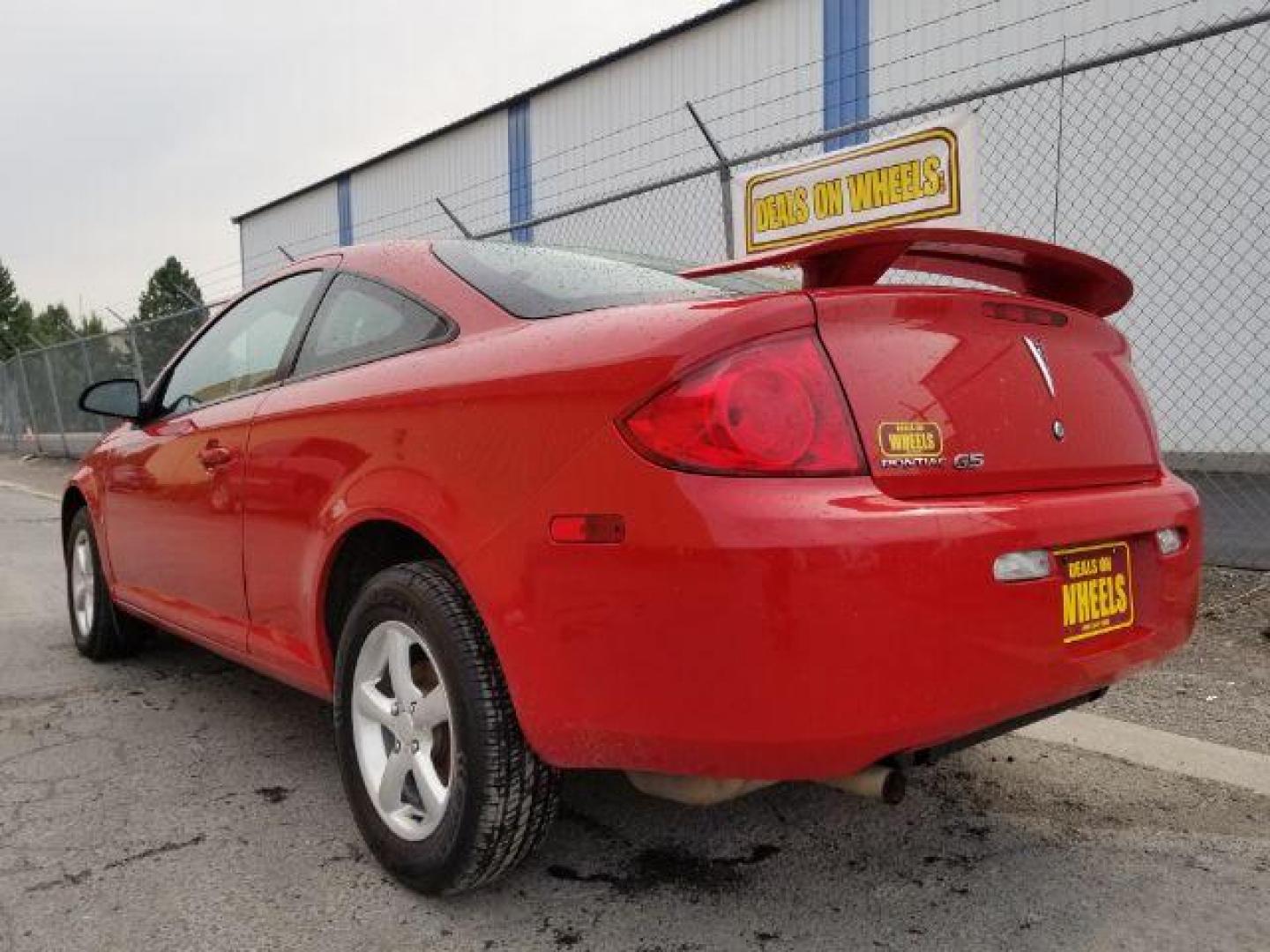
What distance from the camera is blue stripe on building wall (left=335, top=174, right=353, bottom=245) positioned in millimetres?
21484

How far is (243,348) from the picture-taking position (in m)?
3.40

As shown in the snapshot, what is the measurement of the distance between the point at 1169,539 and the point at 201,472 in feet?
8.73

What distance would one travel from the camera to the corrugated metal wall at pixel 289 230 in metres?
22.4

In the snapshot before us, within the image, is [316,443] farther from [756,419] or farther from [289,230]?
[289,230]

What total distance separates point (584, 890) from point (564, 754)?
0.50 m

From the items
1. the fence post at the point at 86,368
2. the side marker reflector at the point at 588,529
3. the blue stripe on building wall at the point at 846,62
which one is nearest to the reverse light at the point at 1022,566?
the side marker reflector at the point at 588,529

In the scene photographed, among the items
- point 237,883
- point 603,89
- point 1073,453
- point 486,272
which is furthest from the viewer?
point 603,89

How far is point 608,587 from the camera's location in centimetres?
181

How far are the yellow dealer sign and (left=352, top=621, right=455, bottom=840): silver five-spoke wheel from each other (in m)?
3.99

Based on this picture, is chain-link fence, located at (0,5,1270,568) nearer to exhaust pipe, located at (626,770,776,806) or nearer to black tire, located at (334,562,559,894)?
black tire, located at (334,562,559,894)

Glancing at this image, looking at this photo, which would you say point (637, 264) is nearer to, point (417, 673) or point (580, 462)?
point (580, 462)

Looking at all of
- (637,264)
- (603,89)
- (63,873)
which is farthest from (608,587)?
(603,89)

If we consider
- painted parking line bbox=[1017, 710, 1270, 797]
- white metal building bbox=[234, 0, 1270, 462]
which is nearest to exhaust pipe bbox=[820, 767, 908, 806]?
painted parking line bbox=[1017, 710, 1270, 797]

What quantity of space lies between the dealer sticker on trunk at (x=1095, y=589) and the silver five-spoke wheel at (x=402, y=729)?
124 centimetres
